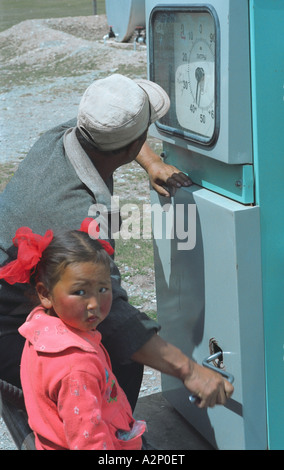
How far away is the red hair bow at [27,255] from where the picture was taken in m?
1.78

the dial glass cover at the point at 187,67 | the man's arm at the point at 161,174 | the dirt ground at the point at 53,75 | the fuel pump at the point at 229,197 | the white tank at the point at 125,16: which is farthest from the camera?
the white tank at the point at 125,16

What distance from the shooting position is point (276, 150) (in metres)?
1.95

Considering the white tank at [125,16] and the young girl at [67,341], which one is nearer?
the young girl at [67,341]

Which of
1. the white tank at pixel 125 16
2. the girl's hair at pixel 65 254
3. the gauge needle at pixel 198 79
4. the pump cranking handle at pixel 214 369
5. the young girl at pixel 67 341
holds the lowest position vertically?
the white tank at pixel 125 16

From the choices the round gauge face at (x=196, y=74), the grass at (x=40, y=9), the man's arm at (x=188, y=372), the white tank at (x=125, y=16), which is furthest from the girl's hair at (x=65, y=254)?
the grass at (x=40, y=9)

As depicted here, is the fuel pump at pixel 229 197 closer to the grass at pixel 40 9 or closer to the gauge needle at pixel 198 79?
the gauge needle at pixel 198 79

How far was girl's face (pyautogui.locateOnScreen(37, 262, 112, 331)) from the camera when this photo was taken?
1.76m

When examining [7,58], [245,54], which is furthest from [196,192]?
[7,58]

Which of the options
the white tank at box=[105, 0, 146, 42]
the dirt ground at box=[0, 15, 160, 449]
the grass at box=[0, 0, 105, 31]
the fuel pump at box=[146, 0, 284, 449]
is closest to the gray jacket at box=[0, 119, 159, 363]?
the fuel pump at box=[146, 0, 284, 449]

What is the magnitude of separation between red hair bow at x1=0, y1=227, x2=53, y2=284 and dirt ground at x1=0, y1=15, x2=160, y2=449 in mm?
2177

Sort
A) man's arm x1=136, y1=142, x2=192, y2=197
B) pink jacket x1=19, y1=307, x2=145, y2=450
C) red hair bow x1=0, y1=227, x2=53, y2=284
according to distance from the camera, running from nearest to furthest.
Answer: pink jacket x1=19, y1=307, x2=145, y2=450 < red hair bow x1=0, y1=227, x2=53, y2=284 < man's arm x1=136, y1=142, x2=192, y2=197

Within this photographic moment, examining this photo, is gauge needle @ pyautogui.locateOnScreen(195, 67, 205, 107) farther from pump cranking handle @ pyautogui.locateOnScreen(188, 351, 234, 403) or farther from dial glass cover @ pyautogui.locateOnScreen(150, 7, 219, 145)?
pump cranking handle @ pyautogui.locateOnScreen(188, 351, 234, 403)

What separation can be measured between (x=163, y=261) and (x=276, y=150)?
0.79 metres

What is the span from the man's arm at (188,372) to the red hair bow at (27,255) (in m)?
0.42
